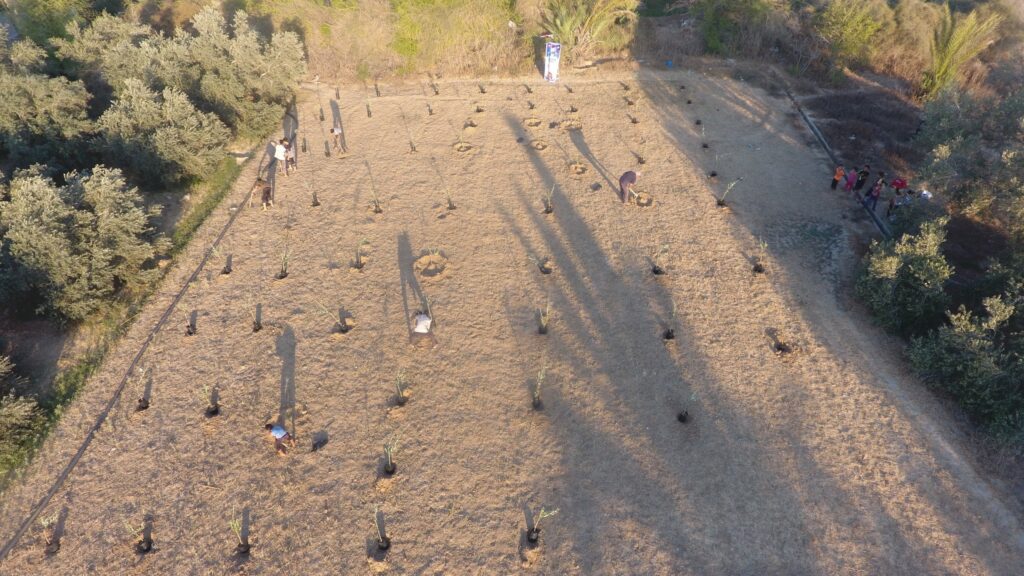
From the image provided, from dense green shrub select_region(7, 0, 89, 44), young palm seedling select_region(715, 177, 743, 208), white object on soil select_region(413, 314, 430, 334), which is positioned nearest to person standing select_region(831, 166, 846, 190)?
young palm seedling select_region(715, 177, 743, 208)

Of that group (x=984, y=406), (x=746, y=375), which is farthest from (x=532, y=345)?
(x=984, y=406)

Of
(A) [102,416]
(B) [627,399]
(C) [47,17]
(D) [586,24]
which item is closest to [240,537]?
(A) [102,416]

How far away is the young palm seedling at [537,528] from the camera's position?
23.8 feet

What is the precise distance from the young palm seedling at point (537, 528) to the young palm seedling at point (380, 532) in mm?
2052

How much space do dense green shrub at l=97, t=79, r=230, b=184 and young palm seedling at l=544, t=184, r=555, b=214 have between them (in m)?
9.45

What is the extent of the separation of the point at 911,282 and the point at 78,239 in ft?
55.2

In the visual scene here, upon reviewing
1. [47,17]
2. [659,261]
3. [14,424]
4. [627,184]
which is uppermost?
[47,17]

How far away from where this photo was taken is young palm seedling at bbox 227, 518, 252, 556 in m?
7.27

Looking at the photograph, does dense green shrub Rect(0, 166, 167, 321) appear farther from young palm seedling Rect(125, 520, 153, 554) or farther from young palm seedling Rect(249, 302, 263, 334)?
young palm seedling Rect(125, 520, 153, 554)

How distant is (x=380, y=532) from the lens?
7336 mm

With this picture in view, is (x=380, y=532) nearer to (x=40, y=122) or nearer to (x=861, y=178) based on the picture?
(x=861, y=178)

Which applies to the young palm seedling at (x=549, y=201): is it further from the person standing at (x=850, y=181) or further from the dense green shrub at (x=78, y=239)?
the dense green shrub at (x=78, y=239)

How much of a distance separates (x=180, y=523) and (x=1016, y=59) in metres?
27.0

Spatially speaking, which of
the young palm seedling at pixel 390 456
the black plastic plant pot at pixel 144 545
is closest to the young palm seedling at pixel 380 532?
the young palm seedling at pixel 390 456
